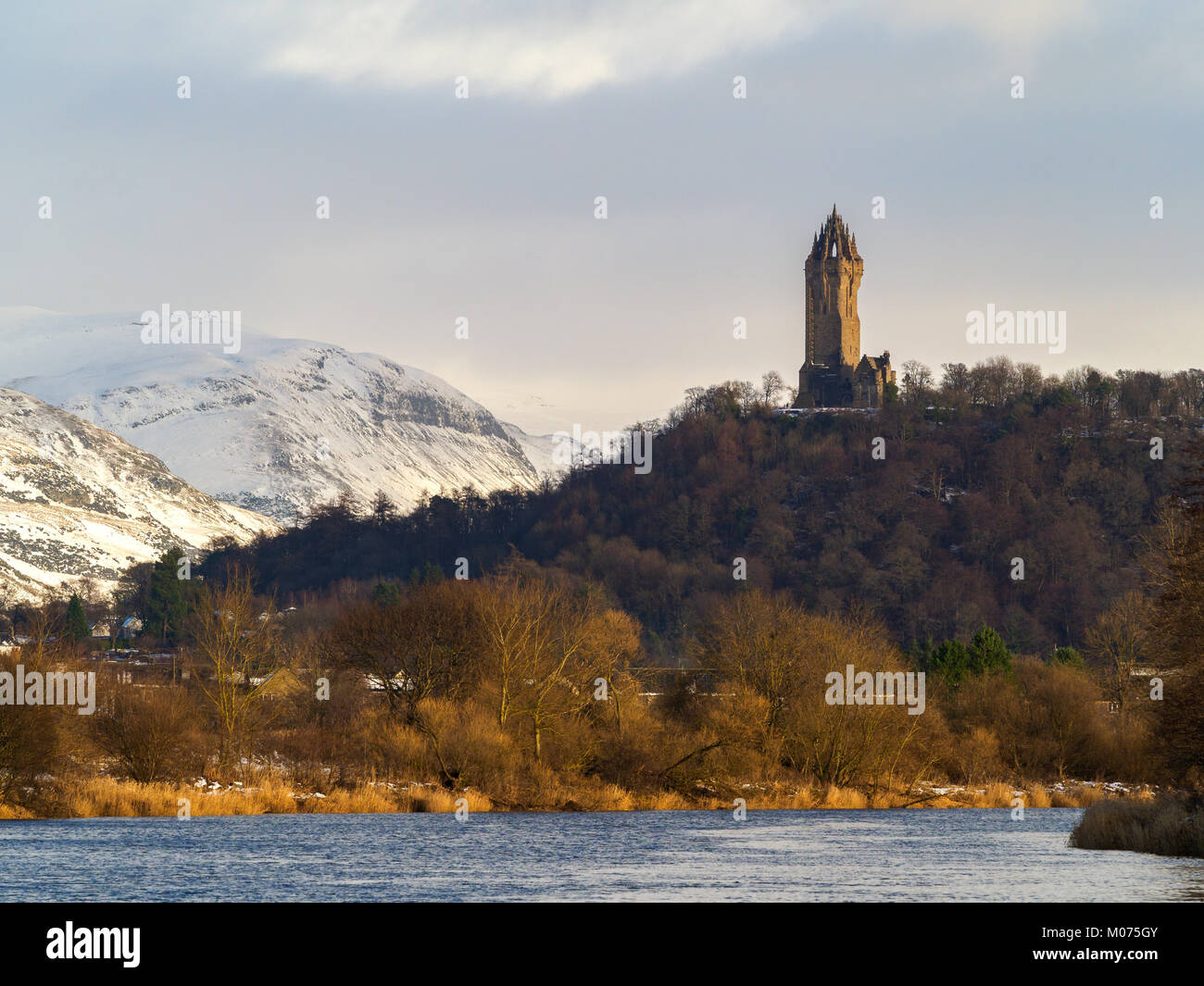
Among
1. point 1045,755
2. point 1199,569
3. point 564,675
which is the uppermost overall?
point 1199,569

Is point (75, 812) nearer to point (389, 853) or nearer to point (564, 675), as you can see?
point (389, 853)

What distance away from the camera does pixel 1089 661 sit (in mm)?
113438

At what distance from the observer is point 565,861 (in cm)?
4816

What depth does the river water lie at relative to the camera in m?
40.6

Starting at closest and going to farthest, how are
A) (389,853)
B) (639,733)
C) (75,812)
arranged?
1. (389,853)
2. (75,812)
3. (639,733)

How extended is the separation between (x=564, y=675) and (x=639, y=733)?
470 centimetres

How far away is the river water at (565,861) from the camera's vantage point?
40625 millimetres
